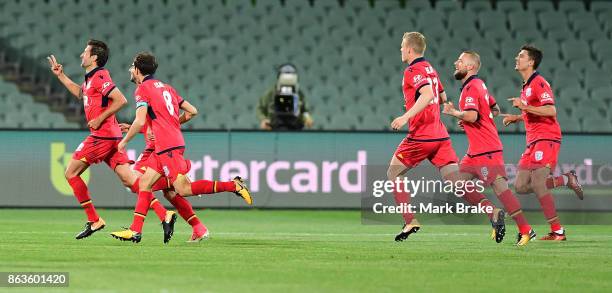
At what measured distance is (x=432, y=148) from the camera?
454 inches

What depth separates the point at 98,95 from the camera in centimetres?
1151

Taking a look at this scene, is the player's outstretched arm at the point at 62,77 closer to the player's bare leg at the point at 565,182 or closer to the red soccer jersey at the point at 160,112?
the red soccer jersey at the point at 160,112

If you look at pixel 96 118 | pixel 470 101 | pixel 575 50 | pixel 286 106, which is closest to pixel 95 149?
pixel 96 118

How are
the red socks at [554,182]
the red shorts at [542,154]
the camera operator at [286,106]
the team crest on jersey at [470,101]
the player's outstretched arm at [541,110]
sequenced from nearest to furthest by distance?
1. the team crest on jersey at [470,101]
2. the player's outstretched arm at [541,110]
3. the red shorts at [542,154]
4. the red socks at [554,182]
5. the camera operator at [286,106]

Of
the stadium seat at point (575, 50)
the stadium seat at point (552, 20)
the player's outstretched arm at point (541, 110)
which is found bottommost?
→ the player's outstretched arm at point (541, 110)

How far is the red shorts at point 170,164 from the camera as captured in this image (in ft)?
35.8

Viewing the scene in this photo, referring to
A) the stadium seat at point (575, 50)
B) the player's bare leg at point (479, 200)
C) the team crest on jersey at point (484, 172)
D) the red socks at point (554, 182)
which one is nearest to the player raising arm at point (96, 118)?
the player's bare leg at point (479, 200)

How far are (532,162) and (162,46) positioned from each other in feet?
40.3

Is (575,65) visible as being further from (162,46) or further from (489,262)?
(489,262)

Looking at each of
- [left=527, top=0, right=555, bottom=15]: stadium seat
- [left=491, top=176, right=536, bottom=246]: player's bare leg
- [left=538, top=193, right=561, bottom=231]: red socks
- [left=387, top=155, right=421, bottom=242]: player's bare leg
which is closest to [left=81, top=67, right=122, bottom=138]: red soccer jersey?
[left=387, top=155, right=421, bottom=242]: player's bare leg

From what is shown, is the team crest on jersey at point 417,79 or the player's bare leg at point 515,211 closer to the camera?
the team crest on jersey at point 417,79

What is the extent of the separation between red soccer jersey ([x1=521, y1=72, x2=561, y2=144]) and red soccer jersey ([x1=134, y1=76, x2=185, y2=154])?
371cm

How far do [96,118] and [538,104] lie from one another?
469 cm

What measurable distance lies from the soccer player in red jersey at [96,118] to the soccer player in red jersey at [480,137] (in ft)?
11.4
